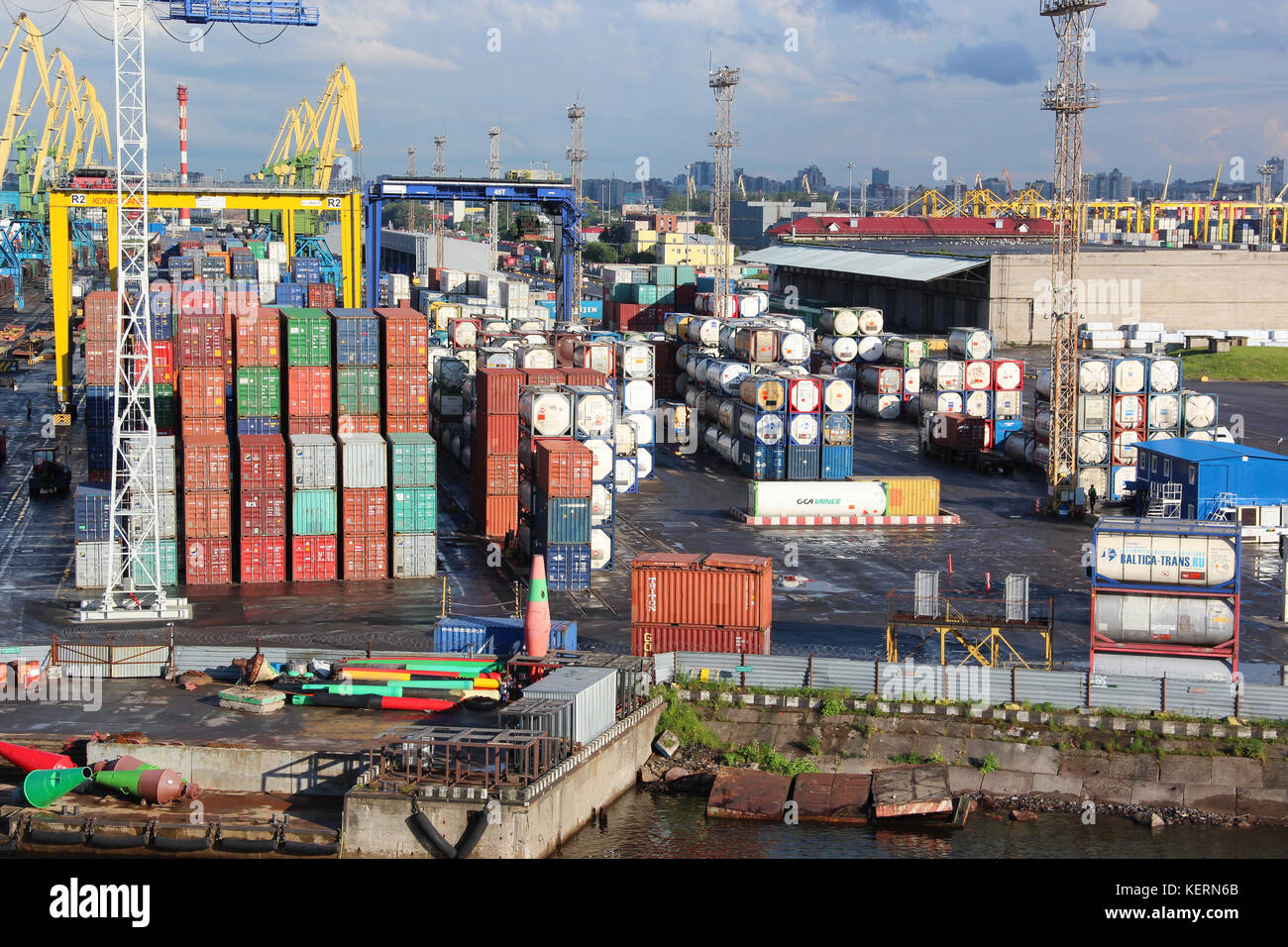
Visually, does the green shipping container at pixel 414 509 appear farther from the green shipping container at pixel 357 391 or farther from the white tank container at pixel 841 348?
the white tank container at pixel 841 348

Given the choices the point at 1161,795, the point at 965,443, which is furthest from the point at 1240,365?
the point at 1161,795

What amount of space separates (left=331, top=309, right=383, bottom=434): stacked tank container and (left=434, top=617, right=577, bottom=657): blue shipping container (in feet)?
48.8

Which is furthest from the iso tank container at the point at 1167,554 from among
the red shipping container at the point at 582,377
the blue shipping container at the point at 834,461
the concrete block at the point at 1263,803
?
the blue shipping container at the point at 834,461

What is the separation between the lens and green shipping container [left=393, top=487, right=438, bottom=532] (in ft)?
163

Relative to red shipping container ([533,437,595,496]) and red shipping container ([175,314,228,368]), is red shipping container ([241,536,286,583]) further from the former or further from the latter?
red shipping container ([533,437,595,496])

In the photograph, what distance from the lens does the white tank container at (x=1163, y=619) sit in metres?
35.3

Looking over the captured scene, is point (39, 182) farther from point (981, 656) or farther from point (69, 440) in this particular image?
point (981, 656)

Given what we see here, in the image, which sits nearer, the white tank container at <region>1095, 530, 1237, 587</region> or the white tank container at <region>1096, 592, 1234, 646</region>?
the white tank container at <region>1095, 530, 1237, 587</region>

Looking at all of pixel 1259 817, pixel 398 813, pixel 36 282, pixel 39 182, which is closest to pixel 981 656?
pixel 1259 817

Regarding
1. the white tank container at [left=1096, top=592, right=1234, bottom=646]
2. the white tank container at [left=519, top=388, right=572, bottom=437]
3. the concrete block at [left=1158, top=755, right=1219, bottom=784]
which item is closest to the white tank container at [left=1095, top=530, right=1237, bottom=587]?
the white tank container at [left=1096, top=592, right=1234, bottom=646]

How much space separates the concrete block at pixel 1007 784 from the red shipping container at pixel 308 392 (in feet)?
88.9
